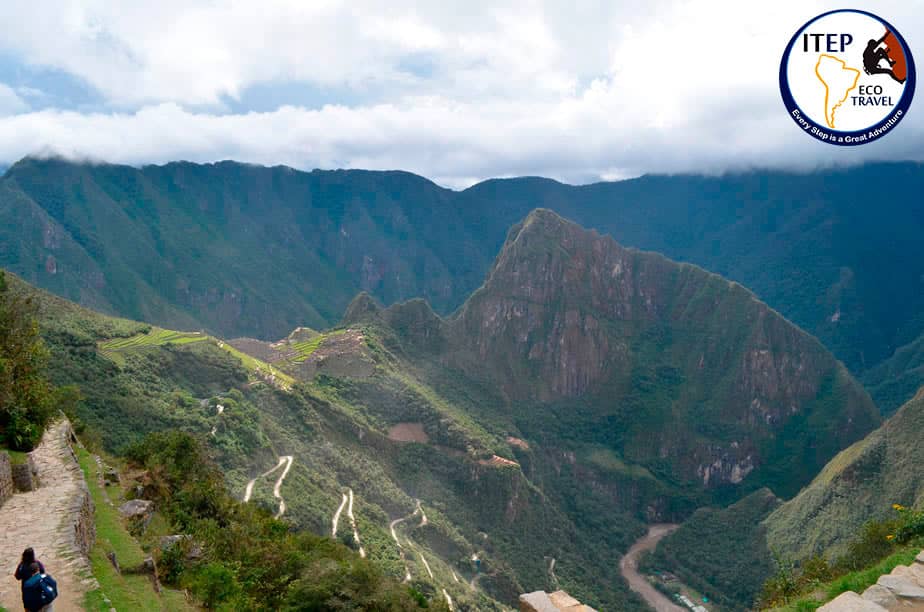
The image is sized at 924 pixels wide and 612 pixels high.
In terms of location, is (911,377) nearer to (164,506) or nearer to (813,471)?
(813,471)

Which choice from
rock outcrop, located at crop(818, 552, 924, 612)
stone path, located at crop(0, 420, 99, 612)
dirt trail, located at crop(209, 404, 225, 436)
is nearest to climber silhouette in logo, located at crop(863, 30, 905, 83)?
rock outcrop, located at crop(818, 552, 924, 612)

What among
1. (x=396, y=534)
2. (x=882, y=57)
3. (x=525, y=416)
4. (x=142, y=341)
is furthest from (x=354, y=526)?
(x=525, y=416)

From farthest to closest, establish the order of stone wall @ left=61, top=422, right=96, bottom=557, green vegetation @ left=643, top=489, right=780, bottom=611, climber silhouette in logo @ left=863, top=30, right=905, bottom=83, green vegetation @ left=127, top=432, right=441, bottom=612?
green vegetation @ left=643, top=489, right=780, bottom=611 < climber silhouette in logo @ left=863, top=30, right=905, bottom=83 < green vegetation @ left=127, top=432, right=441, bottom=612 < stone wall @ left=61, top=422, right=96, bottom=557

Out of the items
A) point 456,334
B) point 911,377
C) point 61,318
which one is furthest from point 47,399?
point 911,377

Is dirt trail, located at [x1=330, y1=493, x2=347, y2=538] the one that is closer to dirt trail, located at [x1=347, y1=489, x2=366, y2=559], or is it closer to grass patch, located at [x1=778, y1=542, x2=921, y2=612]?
dirt trail, located at [x1=347, y1=489, x2=366, y2=559]

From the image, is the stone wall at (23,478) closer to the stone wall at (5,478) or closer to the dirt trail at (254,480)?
the stone wall at (5,478)

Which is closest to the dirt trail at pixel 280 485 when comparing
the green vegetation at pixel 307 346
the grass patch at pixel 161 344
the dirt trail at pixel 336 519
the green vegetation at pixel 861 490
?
the dirt trail at pixel 336 519
